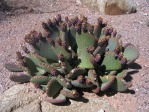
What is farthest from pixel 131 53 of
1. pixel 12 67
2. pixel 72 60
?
pixel 12 67

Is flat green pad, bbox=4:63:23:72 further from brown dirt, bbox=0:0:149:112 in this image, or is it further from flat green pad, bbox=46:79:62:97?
flat green pad, bbox=46:79:62:97

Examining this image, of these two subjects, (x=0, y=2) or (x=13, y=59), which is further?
(x=0, y=2)

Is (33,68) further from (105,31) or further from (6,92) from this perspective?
(105,31)

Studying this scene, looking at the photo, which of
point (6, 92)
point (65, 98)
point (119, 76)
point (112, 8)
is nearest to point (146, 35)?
point (112, 8)

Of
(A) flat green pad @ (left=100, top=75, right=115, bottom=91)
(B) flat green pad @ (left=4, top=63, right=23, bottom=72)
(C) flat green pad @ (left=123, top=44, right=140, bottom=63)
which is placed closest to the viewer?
(A) flat green pad @ (left=100, top=75, right=115, bottom=91)

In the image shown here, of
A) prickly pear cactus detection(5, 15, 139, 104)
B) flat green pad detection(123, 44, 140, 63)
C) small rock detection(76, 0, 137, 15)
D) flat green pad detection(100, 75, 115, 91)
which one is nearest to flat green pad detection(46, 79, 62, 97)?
prickly pear cactus detection(5, 15, 139, 104)

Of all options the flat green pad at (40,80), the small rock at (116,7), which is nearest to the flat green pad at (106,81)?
the flat green pad at (40,80)

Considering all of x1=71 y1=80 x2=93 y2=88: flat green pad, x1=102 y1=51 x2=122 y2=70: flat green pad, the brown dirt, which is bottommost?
the brown dirt
